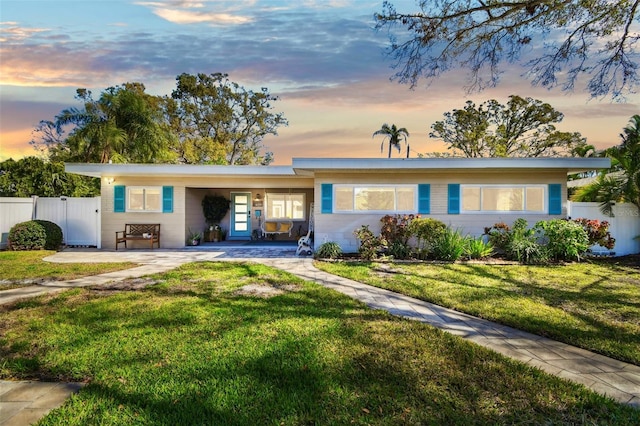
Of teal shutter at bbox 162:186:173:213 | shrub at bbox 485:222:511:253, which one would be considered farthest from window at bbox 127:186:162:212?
shrub at bbox 485:222:511:253

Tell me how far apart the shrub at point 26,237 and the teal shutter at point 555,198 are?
47.3 feet

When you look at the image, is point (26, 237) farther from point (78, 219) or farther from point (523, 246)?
point (523, 246)

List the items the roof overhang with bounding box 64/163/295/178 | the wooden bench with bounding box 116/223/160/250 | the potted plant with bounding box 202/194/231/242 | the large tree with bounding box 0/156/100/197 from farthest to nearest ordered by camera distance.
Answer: the potted plant with bounding box 202/194/231/242 < the large tree with bounding box 0/156/100/197 < the wooden bench with bounding box 116/223/160/250 < the roof overhang with bounding box 64/163/295/178

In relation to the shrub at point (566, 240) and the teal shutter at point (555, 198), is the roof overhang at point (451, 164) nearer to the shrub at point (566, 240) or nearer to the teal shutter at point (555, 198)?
the teal shutter at point (555, 198)

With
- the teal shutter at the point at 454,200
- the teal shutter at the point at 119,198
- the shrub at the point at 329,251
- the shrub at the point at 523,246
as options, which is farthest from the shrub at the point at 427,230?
the teal shutter at the point at 119,198

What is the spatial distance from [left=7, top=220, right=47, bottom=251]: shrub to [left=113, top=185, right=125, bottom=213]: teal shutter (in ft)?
6.53

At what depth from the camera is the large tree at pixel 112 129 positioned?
14102mm

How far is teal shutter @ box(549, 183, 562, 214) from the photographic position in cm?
957

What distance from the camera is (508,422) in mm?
2123

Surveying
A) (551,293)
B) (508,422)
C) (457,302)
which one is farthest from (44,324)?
(551,293)

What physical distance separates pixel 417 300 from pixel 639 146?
27.5ft

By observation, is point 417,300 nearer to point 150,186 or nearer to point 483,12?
point 483,12

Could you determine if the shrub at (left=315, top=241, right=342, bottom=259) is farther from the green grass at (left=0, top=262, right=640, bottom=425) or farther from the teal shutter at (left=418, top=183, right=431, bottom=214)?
the green grass at (left=0, top=262, right=640, bottom=425)

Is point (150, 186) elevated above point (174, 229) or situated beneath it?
elevated above
